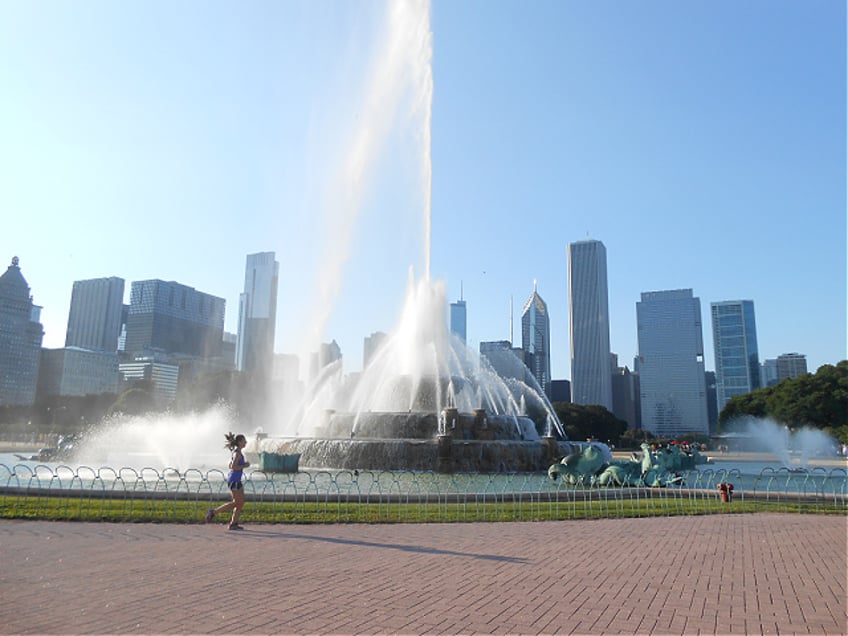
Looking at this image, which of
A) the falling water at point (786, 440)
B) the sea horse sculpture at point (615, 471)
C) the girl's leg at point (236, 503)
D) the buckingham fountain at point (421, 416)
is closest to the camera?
the girl's leg at point (236, 503)

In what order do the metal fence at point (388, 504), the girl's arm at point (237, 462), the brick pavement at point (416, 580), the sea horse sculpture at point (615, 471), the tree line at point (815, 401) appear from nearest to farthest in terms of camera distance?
the brick pavement at point (416, 580) → the girl's arm at point (237, 462) → the metal fence at point (388, 504) → the sea horse sculpture at point (615, 471) → the tree line at point (815, 401)

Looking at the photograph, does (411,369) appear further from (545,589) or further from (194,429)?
(545,589)

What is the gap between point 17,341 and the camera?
15375 cm

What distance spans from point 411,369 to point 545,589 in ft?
125

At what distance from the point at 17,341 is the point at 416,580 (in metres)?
173

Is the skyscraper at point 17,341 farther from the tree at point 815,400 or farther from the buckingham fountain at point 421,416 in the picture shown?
the tree at point 815,400

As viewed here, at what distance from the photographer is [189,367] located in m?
189

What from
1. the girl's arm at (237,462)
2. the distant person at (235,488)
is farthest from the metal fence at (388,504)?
the girl's arm at (237,462)

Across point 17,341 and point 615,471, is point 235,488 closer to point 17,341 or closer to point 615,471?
point 615,471

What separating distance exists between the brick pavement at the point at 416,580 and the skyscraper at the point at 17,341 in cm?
15908

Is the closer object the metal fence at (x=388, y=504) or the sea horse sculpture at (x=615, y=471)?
the metal fence at (x=388, y=504)

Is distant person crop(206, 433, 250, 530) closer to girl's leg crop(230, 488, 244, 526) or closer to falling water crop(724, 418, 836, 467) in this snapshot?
girl's leg crop(230, 488, 244, 526)

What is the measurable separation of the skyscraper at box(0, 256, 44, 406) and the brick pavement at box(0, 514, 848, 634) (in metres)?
159

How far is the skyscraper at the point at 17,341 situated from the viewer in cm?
14950
